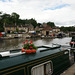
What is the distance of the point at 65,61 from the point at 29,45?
130 inches

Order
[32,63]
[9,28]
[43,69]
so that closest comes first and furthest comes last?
[32,63] → [43,69] → [9,28]

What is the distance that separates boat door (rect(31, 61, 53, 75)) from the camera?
14.3 feet

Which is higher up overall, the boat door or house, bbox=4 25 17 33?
house, bbox=4 25 17 33

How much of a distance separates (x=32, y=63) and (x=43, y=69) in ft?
2.86

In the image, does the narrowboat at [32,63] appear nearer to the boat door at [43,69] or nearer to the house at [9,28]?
the boat door at [43,69]

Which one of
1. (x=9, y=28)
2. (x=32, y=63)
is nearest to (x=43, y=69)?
(x=32, y=63)

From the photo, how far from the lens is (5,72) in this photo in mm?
3373

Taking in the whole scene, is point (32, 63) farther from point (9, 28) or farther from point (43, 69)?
point (9, 28)

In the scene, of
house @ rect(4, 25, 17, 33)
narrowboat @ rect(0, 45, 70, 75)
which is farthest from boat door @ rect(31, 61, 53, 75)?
house @ rect(4, 25, 17, 33)

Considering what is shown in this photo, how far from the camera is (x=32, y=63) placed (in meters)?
4.32

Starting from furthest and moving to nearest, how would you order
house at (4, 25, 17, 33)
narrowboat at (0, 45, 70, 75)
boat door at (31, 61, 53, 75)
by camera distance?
house at (4, 25, 17, 33), boat door at (31, 61, 53, 75), narrowboat at (0, 45, 70, 75)

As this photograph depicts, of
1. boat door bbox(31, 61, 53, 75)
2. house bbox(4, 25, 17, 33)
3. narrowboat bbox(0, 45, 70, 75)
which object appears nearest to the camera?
narrowboat bbox(0, 45, 70, 75)

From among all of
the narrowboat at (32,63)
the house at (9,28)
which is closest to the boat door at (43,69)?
the narrowboat at (32,63)

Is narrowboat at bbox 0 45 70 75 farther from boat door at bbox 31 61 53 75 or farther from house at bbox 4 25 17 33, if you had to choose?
house at bbox 4 25 17 33
